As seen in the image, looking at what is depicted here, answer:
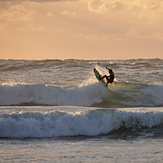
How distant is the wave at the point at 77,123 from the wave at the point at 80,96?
7691 millimetres

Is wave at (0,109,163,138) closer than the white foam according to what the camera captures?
Yes

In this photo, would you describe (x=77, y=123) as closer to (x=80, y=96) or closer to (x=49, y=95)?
(x=49, y=95)

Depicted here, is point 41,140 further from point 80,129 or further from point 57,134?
point 80,129

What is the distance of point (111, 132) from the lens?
385 inches

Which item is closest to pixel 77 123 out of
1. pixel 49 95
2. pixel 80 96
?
pixel 49 95

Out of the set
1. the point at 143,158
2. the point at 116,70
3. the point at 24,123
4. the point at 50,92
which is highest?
the point at 116,70

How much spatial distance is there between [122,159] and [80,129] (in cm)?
316

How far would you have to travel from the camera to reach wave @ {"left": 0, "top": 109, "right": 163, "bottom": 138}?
920 centimetres

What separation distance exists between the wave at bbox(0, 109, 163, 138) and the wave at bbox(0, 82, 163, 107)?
7.69 metres

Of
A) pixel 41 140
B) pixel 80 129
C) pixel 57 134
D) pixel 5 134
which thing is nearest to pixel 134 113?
pixel 80 129

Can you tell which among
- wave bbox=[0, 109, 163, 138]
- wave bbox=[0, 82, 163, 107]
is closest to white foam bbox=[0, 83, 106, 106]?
wave bbox=[0, 82, 163, 107]

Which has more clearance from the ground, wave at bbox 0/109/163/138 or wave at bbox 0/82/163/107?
wave at bbox 0/82/163/107

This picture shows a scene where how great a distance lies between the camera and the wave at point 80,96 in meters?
18.4

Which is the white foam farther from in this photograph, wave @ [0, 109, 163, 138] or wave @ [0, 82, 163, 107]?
wave @ [0, 109, 163, 138]
